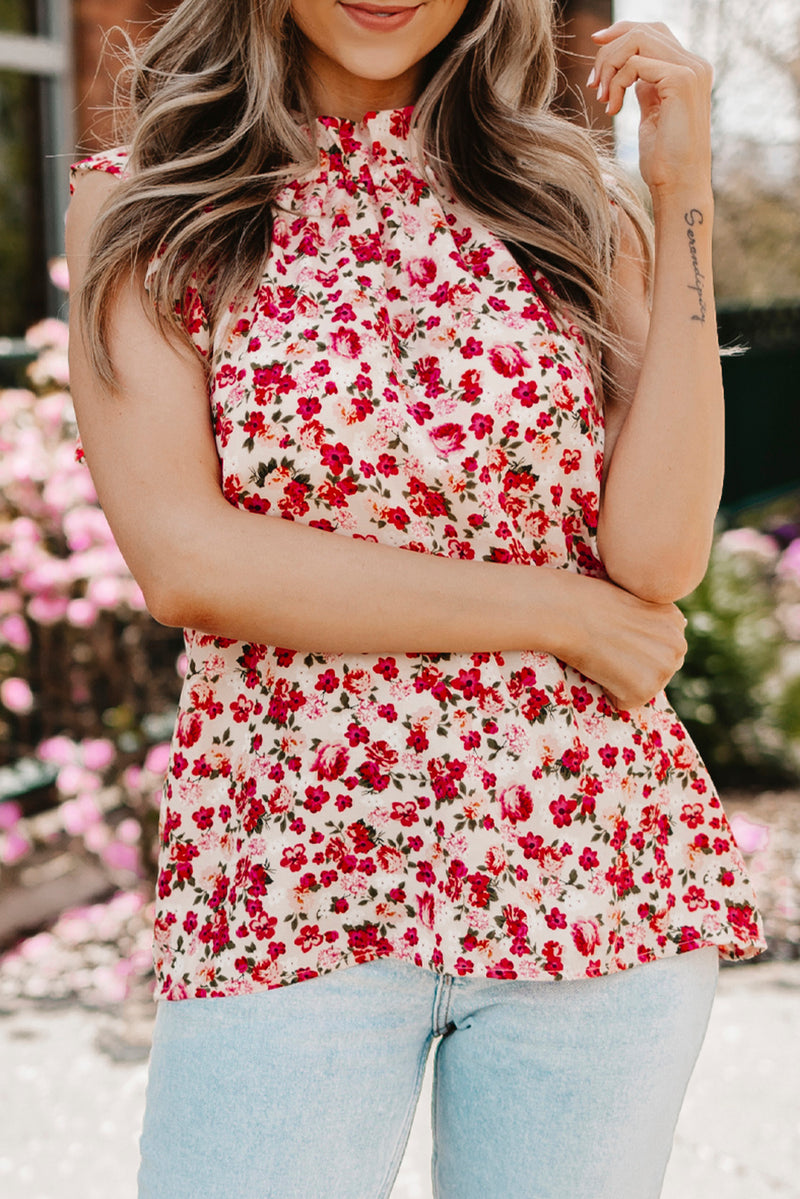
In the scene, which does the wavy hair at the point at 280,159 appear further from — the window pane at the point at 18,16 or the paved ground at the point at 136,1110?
the window pane at the point at 18,16

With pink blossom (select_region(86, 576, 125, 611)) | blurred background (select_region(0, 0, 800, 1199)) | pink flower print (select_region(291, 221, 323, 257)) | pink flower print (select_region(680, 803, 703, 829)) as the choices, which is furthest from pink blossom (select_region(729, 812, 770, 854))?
pink flower print (select_region(291, 221, 323, 257))

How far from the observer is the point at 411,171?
68.7 inches

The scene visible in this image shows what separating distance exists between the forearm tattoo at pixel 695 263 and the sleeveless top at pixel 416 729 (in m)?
0.15

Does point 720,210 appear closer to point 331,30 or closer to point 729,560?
point 729,560

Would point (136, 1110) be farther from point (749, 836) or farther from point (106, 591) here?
point (749, 836)

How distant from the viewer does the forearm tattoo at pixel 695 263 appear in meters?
1.60

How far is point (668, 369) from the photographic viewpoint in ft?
5.19

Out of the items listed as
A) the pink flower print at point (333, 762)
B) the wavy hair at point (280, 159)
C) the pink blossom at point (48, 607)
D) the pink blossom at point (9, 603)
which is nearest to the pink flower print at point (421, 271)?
the wavy hair at point (280, 159)

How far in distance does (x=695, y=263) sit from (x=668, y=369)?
0.49 ft

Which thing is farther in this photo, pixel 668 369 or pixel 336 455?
pixel 668 369

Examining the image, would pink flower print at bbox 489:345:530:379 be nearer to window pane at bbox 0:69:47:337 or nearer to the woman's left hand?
the woman's left hand

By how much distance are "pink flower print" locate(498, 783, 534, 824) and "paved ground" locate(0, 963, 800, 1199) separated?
5.86 feet

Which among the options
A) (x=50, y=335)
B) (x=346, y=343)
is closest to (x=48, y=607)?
(x=50, y=335)

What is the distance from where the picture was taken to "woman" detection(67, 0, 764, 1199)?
143cm
